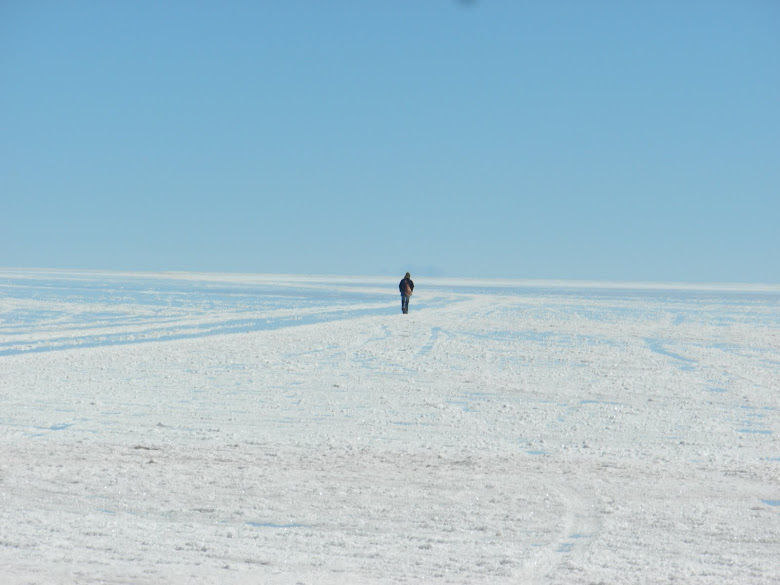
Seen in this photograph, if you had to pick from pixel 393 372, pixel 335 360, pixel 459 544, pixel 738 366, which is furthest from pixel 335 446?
pixel 738 366

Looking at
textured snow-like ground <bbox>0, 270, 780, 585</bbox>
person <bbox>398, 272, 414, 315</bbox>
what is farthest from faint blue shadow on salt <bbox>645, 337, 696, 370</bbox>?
person <bbox>398, 272, 414, 315</bbox>

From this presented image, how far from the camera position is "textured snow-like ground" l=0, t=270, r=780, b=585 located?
18.0 ft

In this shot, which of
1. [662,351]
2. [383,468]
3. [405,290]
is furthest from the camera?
[405,290]

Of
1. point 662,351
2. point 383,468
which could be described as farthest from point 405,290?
point 383,468

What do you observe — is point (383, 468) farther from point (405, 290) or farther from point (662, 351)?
point (405, 290)

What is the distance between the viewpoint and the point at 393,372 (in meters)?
15.1

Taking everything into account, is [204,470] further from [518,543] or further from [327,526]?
[518,543]

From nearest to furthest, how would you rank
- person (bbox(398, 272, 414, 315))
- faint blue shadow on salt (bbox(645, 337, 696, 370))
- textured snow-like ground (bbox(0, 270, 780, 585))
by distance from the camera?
textured snow-like ground (bbox(0, 270, 780, 585))
faint blue shadow on salt (bbox(645, 337, 696, 370))
person (bbox(398, 272, 414, 315))

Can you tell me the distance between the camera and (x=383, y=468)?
26.0ft

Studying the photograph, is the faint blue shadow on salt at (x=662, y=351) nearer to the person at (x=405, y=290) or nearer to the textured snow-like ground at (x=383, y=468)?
the textured snow-like ground at (x=383, y=468)

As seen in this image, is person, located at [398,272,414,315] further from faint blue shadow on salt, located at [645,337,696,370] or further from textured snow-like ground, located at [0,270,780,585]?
textured snow-like ground, located at [0,270,780,585]

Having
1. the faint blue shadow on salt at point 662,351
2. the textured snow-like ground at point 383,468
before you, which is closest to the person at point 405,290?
the faint blue shadow on salt at point 662,351

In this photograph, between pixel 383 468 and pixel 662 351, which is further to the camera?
pixel 662 351

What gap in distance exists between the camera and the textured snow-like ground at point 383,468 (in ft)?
18.0
